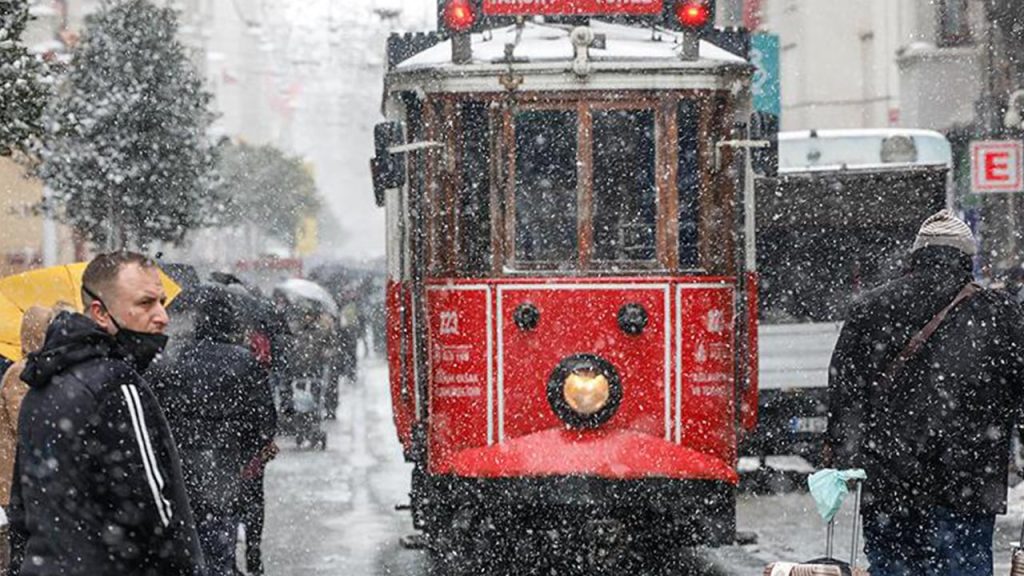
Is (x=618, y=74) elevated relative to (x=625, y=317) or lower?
elevated

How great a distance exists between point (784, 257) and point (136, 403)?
12266 millimetres

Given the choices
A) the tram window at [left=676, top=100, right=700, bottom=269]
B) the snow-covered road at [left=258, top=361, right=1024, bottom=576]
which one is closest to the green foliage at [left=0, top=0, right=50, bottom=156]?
the snow-covered road at [left=258, top=361, right=1024, bottom=576]

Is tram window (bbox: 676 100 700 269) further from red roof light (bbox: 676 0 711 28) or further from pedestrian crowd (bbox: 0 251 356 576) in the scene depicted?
pedestrian crowd (bbox: 0 251 356 576)

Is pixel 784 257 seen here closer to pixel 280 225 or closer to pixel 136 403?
pixel 136 403

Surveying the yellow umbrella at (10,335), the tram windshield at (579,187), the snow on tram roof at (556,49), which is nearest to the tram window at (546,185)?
the tram windshield at (579,187)

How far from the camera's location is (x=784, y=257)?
16.6 meters

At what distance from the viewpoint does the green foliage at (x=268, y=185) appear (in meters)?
58.3

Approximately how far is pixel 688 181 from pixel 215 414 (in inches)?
114

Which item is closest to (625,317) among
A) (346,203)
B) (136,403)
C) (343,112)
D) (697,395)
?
(697,395)

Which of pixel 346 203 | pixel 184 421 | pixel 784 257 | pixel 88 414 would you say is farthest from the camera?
pixel 346 203

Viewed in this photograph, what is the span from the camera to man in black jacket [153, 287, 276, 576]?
347 inches

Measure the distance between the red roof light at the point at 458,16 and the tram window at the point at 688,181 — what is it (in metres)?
1.21

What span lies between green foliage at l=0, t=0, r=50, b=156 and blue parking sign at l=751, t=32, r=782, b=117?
12.7 meters

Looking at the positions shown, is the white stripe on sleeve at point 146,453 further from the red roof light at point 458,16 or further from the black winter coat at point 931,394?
the red roof light at point 458,16
